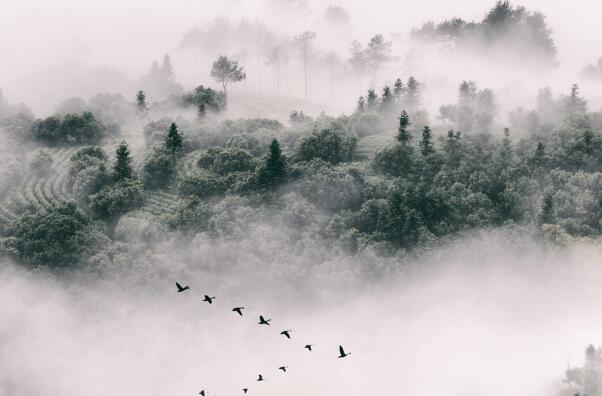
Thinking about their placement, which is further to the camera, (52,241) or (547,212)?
(547,212)

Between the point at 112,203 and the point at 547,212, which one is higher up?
the point at 112,203

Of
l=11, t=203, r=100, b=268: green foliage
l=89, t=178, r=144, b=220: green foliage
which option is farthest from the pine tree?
l=11, t=203, r=100, b=268: green foliage

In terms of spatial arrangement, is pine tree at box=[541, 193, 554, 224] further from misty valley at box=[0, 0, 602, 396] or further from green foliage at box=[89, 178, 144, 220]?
green foliage at box=[89, 178, 144, 220]

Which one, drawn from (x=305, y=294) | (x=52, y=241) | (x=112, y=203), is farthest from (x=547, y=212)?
(x=52, y=241)

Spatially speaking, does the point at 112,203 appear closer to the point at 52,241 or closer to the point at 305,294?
the point at 52,241

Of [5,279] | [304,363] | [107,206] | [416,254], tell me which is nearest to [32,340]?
[5,279]

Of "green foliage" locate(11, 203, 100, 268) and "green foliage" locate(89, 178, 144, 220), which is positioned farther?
→ "green foliage" locate(89, 178, 144, 220)

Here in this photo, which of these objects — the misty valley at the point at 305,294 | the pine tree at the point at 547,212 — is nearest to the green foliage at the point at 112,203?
the misty valley at the point at 305,294

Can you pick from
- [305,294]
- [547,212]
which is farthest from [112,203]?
[547,212]

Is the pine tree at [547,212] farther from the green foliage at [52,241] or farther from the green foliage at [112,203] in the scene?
the green foliage at [52,241]
